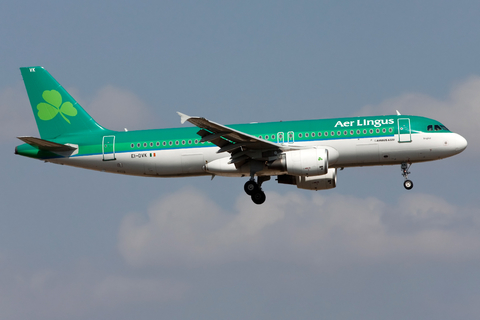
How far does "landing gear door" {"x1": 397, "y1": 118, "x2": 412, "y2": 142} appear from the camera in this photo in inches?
1617

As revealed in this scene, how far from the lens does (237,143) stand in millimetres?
40438

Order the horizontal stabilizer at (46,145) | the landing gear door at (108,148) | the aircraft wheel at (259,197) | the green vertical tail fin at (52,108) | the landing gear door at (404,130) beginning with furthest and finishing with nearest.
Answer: the green vertical tail fin at (52,108)
the landing gear door at (108,148)
the aircraft wheel at (259,197)
the horizontal stabilizer at (46,145)
the landing gear door at (404,130)

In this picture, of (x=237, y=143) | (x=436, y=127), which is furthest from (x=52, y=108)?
(x=436, y=127)

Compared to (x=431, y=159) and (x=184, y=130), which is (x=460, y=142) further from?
(x=184, y=130)

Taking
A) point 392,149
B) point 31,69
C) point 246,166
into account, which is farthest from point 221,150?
point 31,69

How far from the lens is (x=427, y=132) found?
1629 inches

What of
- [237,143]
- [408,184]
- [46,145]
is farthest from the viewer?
[46,145]

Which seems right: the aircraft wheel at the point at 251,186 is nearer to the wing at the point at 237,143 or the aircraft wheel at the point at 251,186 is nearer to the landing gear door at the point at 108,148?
the wing at the point at 237,143

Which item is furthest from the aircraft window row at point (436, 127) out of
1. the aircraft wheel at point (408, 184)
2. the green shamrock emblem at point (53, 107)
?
the green shamrock emblem at point (53, 107)

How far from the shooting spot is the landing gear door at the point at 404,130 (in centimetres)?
4106

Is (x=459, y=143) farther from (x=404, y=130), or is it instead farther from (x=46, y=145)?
(x=46, y=145)

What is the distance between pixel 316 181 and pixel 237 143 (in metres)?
7.31

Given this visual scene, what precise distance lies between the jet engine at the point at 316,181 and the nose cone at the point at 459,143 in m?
7.71

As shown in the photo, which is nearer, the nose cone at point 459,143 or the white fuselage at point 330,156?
the white fuselage at point 330,156
